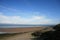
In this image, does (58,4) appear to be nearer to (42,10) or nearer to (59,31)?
(42,10)

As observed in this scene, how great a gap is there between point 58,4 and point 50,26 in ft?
1.64

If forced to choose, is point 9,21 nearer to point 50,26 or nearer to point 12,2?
point 12,2

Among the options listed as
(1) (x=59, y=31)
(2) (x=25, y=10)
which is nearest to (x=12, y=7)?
(2) (x=25, y=10)

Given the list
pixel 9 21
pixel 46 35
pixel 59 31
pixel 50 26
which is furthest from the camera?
pixel 50 26

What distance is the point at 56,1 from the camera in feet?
7.60

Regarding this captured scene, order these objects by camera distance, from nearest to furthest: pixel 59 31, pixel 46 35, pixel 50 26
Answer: pixel 59 31 < pixel 46 35 < pixel 50 26

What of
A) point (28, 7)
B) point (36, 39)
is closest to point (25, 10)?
point (28, 7)

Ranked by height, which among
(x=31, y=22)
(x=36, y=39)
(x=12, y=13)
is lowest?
(x=36, y=39)

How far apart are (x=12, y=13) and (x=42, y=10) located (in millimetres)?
619

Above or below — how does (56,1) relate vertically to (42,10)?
above

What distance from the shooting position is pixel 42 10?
2.29 meters

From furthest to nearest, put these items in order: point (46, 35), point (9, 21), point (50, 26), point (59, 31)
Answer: point (50, 26) < point (9, 21) < point (46, 35) < point (59, 31)

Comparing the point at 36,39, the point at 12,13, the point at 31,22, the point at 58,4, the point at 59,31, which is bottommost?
the point at 36,39

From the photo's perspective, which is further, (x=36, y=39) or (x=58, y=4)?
(x=58, y=4)
